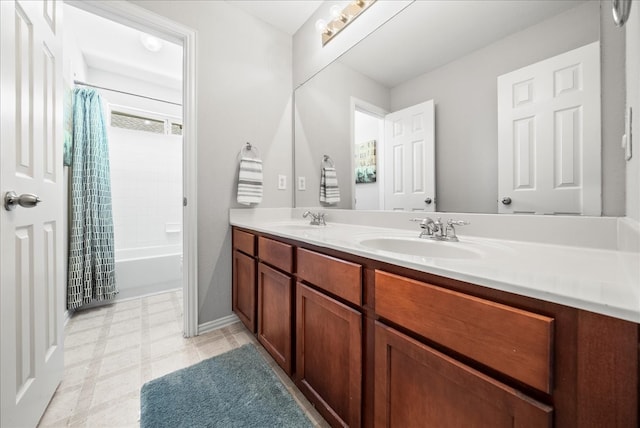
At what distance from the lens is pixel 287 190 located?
213cm

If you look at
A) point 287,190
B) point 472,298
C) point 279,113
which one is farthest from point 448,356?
point 279,113

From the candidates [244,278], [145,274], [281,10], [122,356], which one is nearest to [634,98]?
[244,278]

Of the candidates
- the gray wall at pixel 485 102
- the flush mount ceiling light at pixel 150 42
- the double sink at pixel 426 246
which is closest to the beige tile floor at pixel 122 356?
the double sink at pixel 426 246

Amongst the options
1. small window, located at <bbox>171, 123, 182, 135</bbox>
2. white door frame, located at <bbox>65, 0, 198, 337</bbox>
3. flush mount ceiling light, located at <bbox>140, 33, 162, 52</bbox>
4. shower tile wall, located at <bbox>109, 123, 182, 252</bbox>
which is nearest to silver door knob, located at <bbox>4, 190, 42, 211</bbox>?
white door frame, located at <bbox>65, 0, 198, 337</bbox>

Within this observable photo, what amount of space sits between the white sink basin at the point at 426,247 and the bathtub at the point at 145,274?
2270mm

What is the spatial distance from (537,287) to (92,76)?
3.72m

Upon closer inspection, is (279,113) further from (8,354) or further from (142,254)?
(142,254)

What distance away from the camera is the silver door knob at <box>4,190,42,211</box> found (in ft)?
2.54

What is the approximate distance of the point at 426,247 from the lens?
3.18 feet

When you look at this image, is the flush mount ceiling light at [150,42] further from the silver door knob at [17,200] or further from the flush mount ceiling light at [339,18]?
the silver door knob at [17,200]

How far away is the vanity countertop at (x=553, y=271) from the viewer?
377mm

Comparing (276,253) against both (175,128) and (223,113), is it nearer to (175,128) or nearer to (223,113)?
(223,113)

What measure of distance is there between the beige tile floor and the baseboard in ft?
0.12

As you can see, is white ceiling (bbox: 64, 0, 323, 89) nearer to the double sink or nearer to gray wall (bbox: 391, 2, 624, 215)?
gray wall (bbox: 391, 2, 624, 215)
